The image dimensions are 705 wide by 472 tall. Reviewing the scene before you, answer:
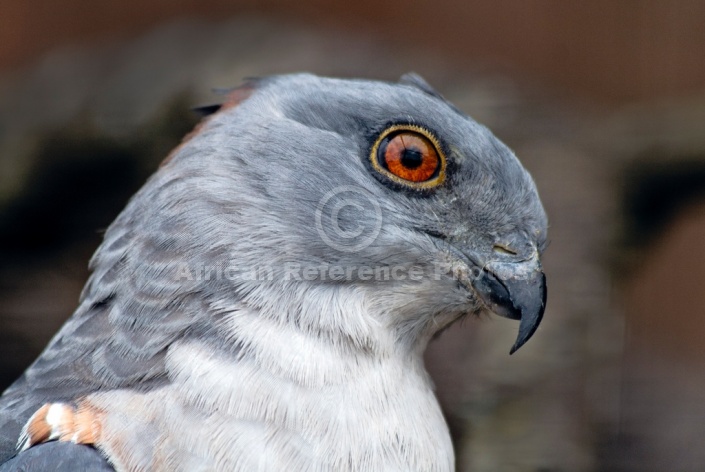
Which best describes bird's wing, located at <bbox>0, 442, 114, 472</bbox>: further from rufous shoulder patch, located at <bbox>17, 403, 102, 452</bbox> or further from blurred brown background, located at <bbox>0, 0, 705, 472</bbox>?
blurred brown background, located at <bbox>0, 0, 705, 472</bbox>

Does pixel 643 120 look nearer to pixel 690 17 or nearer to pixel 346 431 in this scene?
pixel 690 17

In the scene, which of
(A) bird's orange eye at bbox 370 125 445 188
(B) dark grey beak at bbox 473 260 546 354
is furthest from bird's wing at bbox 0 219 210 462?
(B) dark grey beak at bbox 473 260 546 354

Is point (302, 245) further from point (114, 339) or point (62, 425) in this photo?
point (62, 425)

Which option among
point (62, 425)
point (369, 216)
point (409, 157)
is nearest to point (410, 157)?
point (409, 157)

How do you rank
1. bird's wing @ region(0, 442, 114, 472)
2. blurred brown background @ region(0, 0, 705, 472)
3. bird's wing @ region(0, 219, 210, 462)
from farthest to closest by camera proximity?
blurred brown background @ region(0, 0, 705, 472)
bird's wing @ region(0, 219, 210, 462)
bird's wing @ region(0, 442, 114, 472)

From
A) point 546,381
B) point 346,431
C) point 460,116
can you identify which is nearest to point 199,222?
point 346,431

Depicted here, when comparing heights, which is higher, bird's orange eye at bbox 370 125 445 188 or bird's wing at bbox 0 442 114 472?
bird's orange eye at bbox 370 125 445 188

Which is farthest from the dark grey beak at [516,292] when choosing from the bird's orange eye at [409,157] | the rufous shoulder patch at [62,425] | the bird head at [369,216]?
the rufous shoulder patch at [62,425]
